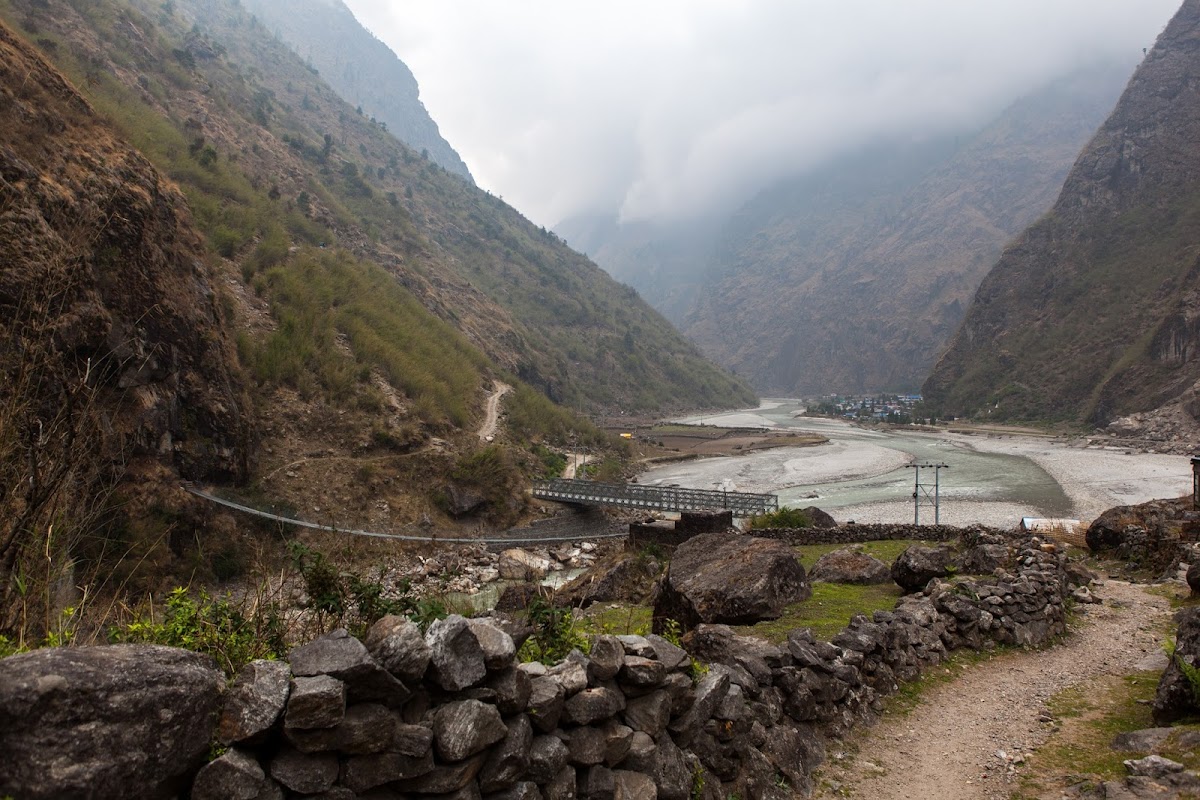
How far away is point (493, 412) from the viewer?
2105 inches

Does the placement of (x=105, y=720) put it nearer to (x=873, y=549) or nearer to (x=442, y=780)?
(x=442, y=780)

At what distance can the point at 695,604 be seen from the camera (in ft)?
34.4

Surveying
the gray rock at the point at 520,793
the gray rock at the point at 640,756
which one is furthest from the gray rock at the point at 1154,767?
the gray rock at the point at 520,793

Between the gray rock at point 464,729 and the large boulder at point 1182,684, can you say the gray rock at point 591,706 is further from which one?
the large boulder at point 1182,684

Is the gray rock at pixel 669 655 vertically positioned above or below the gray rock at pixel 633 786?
above

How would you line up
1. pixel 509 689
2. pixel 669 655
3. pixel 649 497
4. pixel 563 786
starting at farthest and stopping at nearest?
pixel 649 497, pixel 669 655, pixel 563 786, pixel 509 689

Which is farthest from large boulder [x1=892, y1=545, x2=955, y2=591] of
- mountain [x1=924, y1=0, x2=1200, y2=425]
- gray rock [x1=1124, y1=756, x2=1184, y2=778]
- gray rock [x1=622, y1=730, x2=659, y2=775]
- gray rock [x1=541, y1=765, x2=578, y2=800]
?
mountain [x1=924, y1=0, x2=1200, y2=425]

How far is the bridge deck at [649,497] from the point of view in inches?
1443

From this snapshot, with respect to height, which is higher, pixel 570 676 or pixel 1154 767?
pixel 570 676

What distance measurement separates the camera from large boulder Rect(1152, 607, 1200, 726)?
21.0ft

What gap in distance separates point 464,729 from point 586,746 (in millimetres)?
1185

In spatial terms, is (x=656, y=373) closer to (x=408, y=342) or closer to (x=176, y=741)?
(x=408, y=342)

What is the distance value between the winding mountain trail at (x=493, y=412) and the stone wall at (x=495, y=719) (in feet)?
130

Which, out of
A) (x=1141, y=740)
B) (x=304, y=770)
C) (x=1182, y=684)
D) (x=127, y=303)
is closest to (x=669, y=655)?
(x=304, y=770)
